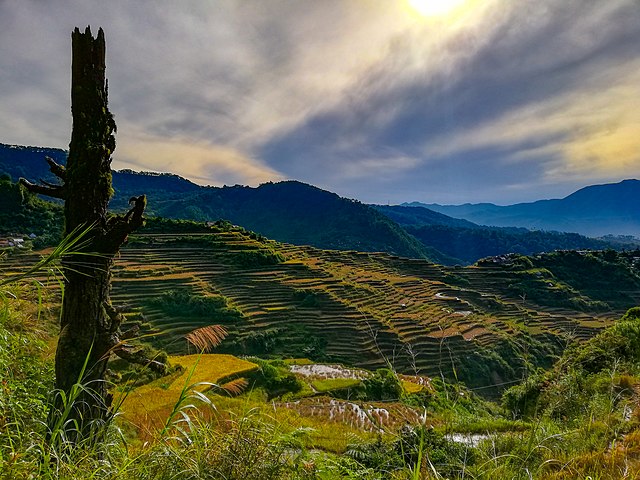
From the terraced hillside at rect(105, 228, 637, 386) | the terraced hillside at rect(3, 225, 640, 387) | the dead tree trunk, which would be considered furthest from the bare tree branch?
the terraced hillside at rect(105, 228, 637, 386)

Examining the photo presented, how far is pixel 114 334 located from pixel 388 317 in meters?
36.1

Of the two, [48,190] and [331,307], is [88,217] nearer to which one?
[48,190]

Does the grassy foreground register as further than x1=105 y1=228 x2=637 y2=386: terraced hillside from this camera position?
No

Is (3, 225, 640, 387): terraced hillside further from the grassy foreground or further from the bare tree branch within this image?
the bare tree branch

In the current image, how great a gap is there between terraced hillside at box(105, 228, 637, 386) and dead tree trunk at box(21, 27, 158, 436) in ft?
58.6

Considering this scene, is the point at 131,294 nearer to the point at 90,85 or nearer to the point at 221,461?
A: the point at 90,85

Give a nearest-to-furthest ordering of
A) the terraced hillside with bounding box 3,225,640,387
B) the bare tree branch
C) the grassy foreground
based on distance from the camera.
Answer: the grassy foreground, the bare tree branch, the terraced hillside with bounding box 3,225,640,387

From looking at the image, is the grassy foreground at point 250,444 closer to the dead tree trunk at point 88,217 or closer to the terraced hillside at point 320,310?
the dead tree trunk at point 88,217

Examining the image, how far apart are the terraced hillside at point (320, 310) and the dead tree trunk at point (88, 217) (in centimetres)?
1786

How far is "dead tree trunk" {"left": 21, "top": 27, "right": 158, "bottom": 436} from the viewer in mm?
4266

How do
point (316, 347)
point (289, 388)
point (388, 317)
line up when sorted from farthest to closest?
1. point (388, 317)
2. point (316, 347)
3. point (289, 388)

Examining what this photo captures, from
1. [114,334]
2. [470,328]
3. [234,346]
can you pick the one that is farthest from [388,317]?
[114,334]

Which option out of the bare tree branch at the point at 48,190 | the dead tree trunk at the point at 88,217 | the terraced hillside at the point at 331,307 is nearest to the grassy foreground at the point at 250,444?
the dead tree trunk at the point at 88,217

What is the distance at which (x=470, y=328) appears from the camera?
1527 inches
